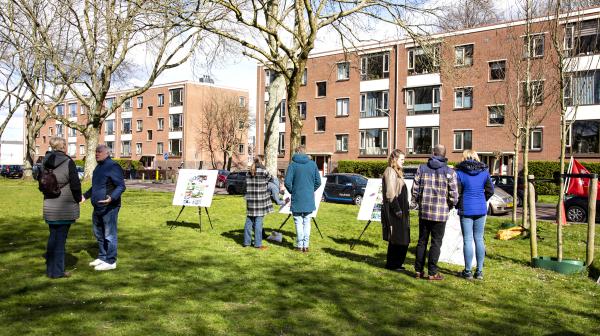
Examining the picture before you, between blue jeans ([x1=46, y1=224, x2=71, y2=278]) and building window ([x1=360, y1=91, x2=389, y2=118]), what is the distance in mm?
38846

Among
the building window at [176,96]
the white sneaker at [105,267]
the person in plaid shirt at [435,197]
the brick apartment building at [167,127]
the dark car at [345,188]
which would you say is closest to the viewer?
the person in plaid shirt at [435,197]

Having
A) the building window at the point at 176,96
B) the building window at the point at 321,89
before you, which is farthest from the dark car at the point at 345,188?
the building window at the point at 176,96

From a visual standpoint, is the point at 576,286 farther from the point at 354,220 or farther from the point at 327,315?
the point at 354,220

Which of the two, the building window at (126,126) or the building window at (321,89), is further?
the building window at (126,126)

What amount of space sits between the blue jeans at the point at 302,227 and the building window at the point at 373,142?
114 feet

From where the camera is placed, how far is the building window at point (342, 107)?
46844 millimetres

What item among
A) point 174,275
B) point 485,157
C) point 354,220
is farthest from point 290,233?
point 485,157

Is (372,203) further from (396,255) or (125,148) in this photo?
(125,148)

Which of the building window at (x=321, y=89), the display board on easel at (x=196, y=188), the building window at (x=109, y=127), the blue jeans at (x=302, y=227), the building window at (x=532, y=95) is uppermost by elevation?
the building window at (x=321, y=89)

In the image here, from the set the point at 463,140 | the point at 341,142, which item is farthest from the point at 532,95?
the point at 341,142

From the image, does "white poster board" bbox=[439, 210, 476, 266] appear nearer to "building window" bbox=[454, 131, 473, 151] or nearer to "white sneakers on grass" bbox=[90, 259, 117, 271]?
"white sneakers on grass" bbox=[90, 259, 117, 271]

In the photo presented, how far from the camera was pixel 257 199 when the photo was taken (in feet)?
32.4

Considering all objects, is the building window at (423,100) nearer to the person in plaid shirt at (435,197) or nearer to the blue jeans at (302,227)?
the blue jeans at (302,227)

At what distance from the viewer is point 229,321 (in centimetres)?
545
